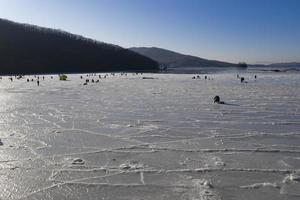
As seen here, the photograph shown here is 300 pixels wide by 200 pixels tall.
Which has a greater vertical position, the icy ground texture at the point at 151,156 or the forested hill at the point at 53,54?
the forested hill at the point at 53,54

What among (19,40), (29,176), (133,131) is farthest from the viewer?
(19,40)

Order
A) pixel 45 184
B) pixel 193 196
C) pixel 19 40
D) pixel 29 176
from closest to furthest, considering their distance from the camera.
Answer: pixel 193 196
pixel 45 184
pixel 29 176
pixel 19 40

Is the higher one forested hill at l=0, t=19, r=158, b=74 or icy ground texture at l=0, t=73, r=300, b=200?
forested hill at l=0, t=19, r=158, b=74

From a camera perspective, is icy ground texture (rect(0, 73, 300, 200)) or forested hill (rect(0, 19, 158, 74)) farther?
forested hill (rect(0, 19, 158, 74))

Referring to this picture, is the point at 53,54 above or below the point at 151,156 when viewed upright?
above

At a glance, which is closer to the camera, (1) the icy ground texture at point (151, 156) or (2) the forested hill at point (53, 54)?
(1) the icy ground texture at point (151, 156)

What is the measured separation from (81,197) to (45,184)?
2.76 ft

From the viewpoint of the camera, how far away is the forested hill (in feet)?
363

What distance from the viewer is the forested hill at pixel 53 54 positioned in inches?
4358

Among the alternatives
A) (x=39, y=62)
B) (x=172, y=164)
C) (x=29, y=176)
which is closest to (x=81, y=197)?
(x=29, y=176)

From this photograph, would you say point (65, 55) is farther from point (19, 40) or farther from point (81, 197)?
point (81, 197)

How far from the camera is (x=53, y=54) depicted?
419 ft

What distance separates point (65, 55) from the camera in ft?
430

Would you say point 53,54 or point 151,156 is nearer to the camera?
point 151,156
